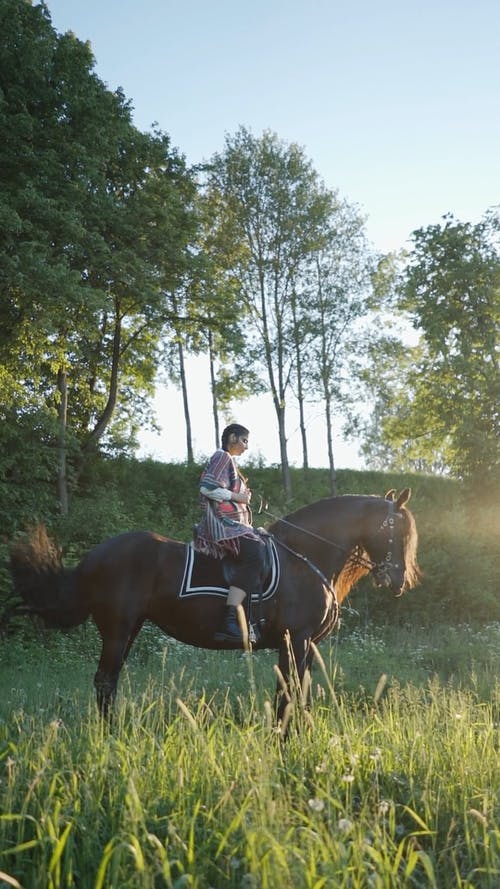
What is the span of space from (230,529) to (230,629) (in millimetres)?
969

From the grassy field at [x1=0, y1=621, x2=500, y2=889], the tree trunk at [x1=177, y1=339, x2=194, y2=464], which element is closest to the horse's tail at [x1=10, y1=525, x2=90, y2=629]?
the grassy field at [x1=0, y1=621, x2=500, y2=889]

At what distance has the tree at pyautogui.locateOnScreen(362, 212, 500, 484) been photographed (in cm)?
2814

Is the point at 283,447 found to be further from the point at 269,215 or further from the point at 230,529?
the point at 230,529

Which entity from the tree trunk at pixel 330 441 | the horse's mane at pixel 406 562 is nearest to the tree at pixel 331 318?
the tree trunk at pixel 330 441

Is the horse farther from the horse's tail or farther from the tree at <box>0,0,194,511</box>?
the tree at <box>0,0,194,511</box>

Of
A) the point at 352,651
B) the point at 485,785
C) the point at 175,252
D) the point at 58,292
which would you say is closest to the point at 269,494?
the point at 175,252

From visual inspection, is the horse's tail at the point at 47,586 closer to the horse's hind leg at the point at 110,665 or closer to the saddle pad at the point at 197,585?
the horse's hind leg at the point at 110,665

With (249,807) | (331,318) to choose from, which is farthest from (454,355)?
(249,807)

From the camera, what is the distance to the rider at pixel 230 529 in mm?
7691

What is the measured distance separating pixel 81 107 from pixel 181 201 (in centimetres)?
522

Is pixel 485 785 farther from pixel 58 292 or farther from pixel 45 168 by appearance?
pixel 45 168

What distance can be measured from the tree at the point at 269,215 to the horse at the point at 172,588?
2612 centimetres

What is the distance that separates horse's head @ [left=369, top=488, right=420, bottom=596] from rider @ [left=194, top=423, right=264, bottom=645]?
136 cm

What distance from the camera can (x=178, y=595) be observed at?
25.5ft
